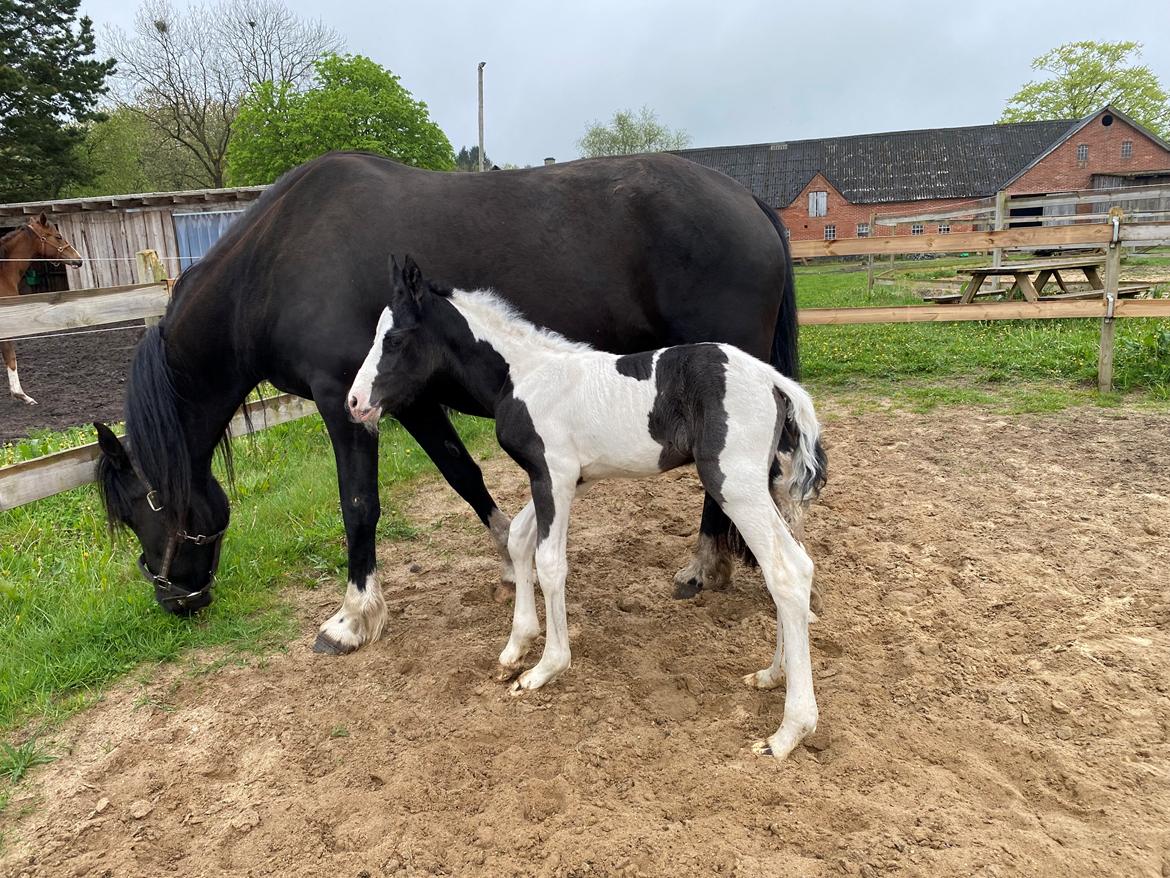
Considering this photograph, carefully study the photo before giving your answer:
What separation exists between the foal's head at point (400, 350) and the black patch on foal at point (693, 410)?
1009 mm

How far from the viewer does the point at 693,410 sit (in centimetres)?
276

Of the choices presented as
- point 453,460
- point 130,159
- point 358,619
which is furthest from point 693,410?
point 130,159

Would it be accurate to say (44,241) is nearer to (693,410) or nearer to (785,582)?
(693,410)

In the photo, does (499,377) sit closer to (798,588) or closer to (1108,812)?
(798,588)

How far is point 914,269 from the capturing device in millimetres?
22688

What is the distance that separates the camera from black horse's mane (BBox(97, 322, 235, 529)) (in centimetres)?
354

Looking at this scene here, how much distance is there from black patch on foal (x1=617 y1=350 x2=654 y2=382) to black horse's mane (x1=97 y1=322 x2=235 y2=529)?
2.33 metres

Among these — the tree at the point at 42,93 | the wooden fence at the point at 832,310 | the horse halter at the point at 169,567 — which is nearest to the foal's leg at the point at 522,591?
the horse halter at the point at 169,567

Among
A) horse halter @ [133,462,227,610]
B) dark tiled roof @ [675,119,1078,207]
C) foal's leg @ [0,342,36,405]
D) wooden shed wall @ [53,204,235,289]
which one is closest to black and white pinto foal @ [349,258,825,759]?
horse halter @ [133,462,227,610]

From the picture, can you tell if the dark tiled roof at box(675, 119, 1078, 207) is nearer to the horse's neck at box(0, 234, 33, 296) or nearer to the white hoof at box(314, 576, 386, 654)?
the horse's neck at box(0, 234, 33, 296)

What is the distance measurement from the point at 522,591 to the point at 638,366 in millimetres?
1155

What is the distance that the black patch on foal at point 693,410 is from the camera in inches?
106

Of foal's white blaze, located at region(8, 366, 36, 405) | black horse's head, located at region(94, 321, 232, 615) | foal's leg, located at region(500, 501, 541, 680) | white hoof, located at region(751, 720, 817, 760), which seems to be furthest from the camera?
foal's white blaze, located at region(8, 366, 36, 405)

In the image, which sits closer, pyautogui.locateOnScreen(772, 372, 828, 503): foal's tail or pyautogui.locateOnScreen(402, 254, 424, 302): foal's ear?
pyautogui.locateOnScreen(772, 372, 828, 503): foal's tail
